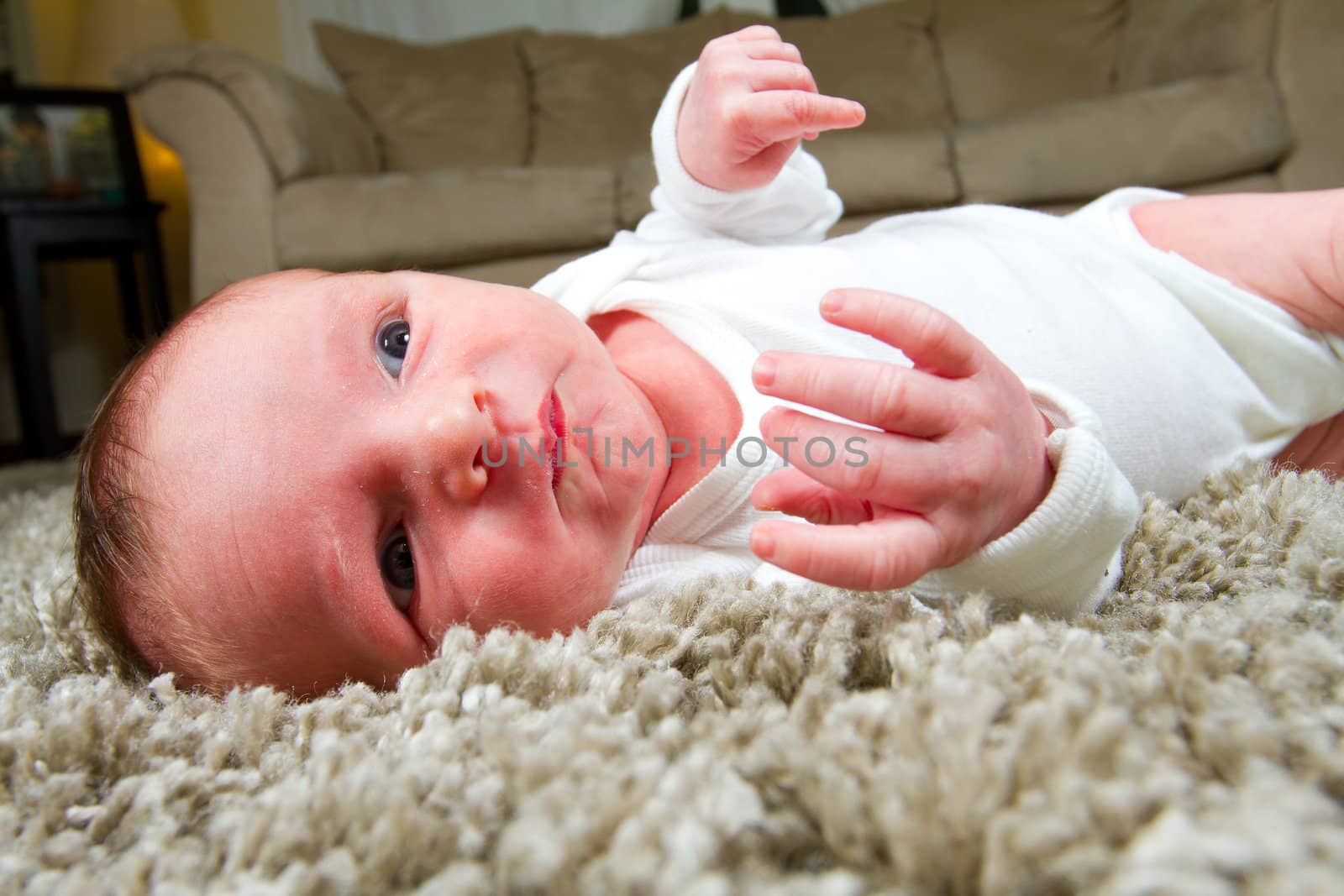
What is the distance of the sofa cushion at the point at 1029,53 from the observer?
8.51ft

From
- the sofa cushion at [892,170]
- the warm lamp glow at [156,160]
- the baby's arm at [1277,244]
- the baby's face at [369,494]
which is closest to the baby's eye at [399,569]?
the baby's face at [369,494]

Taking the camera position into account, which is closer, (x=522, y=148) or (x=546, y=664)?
(x=546, y=664)

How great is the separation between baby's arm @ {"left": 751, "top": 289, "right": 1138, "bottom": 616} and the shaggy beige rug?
42 millimetres

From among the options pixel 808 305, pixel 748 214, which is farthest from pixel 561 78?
pixel 808 305

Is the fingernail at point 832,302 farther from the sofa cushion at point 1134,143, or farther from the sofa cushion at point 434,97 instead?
the sofa cushion at point 434,97

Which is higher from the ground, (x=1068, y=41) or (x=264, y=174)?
(x=1068, y=41)

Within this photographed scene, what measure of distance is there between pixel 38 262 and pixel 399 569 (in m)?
2.18

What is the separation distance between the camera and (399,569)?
23.8 inches

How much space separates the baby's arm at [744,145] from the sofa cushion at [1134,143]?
3.92ft

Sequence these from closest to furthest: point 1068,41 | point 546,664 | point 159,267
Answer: point 546,664 → point 159,267 → point 1068,41

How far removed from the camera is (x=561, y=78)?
2730mm

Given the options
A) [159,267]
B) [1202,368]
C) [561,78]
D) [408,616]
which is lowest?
[159,267]

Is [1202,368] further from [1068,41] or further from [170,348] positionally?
[1068,41]

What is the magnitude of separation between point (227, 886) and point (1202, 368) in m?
0.85
